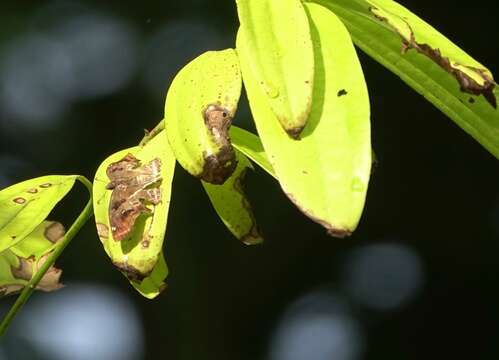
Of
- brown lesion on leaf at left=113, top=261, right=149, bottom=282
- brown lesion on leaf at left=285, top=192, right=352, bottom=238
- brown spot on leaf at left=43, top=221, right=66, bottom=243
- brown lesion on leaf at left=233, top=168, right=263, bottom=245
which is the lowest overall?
brown spot on leaf at left=43, top=221, right=66, bottom=243

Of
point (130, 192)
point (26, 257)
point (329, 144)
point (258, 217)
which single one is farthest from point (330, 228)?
point (258, 217)

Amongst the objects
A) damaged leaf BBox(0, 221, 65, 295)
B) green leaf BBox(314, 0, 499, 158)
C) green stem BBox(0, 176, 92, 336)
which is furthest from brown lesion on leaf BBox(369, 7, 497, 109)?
damaged leaf BBox(0, 221, 65, 295)

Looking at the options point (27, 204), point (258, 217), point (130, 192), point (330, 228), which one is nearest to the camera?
point (330, 228)

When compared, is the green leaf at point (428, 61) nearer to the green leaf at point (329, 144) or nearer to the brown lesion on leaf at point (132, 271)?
the green leaf at point (329, 144)

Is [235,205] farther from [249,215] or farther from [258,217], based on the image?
[258,217]

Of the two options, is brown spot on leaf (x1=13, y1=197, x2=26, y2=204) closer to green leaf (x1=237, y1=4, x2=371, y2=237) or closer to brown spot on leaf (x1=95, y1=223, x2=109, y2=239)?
brown spot on leaf (x1=95, y1=223, x2=109, y2=239)

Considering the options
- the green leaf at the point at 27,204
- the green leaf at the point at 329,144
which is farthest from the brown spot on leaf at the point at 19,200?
the green leaf at the point at 329,144

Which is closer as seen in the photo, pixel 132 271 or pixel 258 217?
pixel 132 271
